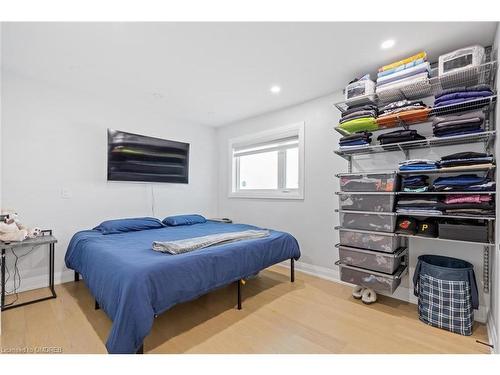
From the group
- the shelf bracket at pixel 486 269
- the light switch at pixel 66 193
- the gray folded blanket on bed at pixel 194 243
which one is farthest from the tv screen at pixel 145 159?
the shelf bracket at pixel 486 269

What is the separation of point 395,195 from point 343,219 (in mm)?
528

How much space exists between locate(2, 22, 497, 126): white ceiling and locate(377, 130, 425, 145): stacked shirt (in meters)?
0.69

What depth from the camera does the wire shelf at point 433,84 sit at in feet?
6.24

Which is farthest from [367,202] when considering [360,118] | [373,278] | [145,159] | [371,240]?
[145,159]

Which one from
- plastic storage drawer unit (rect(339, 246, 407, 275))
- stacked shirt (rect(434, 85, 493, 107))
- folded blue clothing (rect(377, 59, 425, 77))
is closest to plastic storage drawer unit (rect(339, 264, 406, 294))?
plastic storage drawer unit (rect(339, 246, 407, 275))

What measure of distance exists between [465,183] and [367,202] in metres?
0.72

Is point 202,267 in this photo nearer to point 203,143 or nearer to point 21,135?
point 21,135

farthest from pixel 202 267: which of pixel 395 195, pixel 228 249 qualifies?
pixel 395 195

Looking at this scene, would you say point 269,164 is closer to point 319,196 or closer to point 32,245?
point 319,196

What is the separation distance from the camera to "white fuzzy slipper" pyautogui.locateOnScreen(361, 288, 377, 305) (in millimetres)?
2357

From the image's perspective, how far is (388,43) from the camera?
78.7 inches

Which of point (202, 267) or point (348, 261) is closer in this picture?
point (202, 267)

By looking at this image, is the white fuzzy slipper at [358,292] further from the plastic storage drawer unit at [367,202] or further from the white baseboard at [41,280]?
the white baseboard at [41,280]
